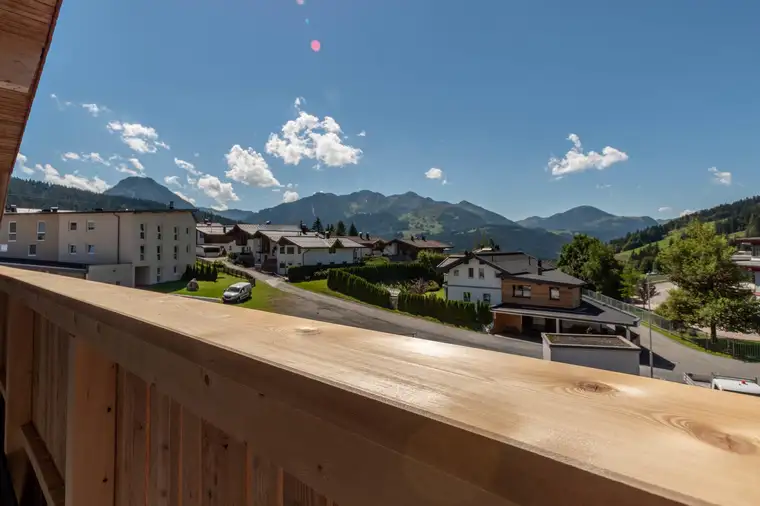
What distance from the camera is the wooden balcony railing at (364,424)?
0.37m

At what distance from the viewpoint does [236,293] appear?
2348 centimetres

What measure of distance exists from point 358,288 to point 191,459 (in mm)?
30446

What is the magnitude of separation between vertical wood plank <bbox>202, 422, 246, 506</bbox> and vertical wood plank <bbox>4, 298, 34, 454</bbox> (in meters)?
2.16

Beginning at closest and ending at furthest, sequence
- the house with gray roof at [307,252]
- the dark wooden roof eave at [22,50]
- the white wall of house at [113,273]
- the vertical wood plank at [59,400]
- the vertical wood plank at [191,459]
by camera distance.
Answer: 1. the vertical wood plank at [191,459]
2. the dark wooden roof eave at [22,50]
3. the vertical wood plank at [59,400]
4. the white wall of house at [113,273]
5. the house with gray roof at [307,252]

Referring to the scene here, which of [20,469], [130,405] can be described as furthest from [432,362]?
[20,469]

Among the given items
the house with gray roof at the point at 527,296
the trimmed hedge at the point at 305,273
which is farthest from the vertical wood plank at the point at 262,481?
the trimmed hedge at the point at 305,273

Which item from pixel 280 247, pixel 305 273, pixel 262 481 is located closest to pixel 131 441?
pixel 262 481

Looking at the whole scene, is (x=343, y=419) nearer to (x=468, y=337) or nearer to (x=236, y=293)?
(x=468, y=337)

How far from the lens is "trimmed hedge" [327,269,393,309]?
30.1 meters

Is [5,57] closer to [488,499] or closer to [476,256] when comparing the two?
[488,499]

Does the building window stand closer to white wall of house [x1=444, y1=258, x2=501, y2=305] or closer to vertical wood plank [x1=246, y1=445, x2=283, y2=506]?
white wall of house [x1=444, y1=258, x2=501, y2=305]

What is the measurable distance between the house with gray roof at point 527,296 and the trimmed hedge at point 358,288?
5.20 m

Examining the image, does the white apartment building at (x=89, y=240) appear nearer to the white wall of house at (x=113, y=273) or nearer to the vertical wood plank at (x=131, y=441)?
the white wall of house at (x=113, y=273)

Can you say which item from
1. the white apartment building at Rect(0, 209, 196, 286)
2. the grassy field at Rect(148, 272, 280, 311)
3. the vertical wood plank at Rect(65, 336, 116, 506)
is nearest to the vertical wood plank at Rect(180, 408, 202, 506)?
the vertical wood plank at Rect(65, 336, 116, 506)
